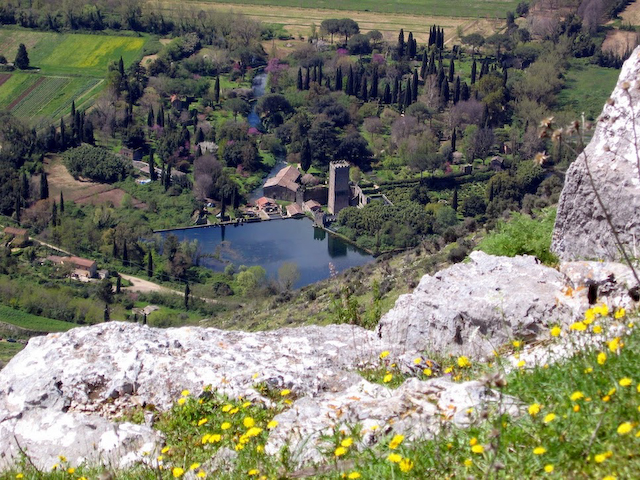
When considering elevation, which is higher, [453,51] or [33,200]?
[453,51]

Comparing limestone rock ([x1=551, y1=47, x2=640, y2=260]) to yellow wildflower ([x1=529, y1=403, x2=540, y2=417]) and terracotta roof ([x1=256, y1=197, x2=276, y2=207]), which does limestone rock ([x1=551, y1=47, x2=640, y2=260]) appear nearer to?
yellow wildflower ([x1=529, y1=403, x2=540, y2=417])

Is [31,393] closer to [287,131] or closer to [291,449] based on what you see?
[291,449]

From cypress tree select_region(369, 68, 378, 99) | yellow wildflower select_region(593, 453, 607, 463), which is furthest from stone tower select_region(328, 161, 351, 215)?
yellow wildflower select_region(593, 453, 607, 463)

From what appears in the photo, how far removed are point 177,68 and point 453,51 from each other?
3156 cm

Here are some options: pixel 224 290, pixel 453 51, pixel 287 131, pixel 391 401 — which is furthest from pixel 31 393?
pixel 453 51

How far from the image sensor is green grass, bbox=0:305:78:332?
46.8 m

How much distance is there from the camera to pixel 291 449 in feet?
22.2

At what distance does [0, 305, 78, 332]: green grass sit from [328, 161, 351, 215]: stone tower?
2507 cm

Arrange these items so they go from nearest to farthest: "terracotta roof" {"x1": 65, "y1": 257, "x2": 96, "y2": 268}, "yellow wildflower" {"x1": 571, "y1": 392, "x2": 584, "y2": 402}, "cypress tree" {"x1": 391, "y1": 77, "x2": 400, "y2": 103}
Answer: "yellow wildflower" {"x1": 571, "y1": 392, "x2": 584, "y2": 402} → "terracotta roof" {"x1": 65, "y1": 257, "x2": 96, "y2": 268} → "cypress tree" {"x1": 391, "y1": 77, "x2": 400, "y2": 103}

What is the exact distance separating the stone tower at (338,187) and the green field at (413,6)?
62.0 metres

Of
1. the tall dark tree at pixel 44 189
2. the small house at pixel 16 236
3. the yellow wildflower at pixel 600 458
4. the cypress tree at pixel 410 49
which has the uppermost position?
the yellow wildflower at pixel 600 458

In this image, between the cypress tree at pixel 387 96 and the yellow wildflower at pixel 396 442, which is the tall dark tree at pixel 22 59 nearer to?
the cypress tree at pixel 387 96

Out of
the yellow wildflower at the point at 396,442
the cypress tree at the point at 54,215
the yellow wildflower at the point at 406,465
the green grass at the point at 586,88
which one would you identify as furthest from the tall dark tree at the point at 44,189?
the yellow wildflower at the point at 406,465

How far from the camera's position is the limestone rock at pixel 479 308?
880 cm
